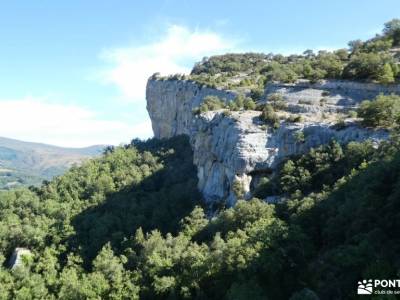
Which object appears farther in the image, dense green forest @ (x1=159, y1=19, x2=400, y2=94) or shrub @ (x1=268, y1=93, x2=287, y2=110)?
shrub @ (x1=268, y1=93, x2=287, y2=110)

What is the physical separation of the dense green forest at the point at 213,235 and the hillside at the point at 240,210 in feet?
0.56

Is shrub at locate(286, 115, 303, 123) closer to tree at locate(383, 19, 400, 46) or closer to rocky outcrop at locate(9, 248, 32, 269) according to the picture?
A: tree at locate(383, 19, 400, 46)

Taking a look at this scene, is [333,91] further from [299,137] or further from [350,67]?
[299,137]

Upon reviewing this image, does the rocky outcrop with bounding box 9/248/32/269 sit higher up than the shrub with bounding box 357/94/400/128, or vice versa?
the shrub with bounding box 357/94/400/128

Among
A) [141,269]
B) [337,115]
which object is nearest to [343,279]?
[141,269]

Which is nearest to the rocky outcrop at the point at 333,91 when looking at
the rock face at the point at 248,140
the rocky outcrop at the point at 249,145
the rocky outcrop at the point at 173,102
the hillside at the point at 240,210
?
the rock face at the point at 248,140

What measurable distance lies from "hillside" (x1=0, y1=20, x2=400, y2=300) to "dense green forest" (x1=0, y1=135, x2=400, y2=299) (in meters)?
0.17

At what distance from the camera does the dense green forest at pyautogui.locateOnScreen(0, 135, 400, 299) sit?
113 ft

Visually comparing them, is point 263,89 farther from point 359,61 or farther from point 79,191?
point 79,191

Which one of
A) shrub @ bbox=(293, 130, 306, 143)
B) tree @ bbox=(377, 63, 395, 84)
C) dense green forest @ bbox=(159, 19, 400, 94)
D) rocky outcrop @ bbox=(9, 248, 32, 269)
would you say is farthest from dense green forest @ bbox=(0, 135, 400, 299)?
dense green forest @ bbox=(159, 19, 400, 94)

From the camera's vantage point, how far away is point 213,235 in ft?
180

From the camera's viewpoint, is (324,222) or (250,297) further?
(324,222)

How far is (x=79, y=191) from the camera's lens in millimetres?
95500

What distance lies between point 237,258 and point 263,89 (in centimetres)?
5255
